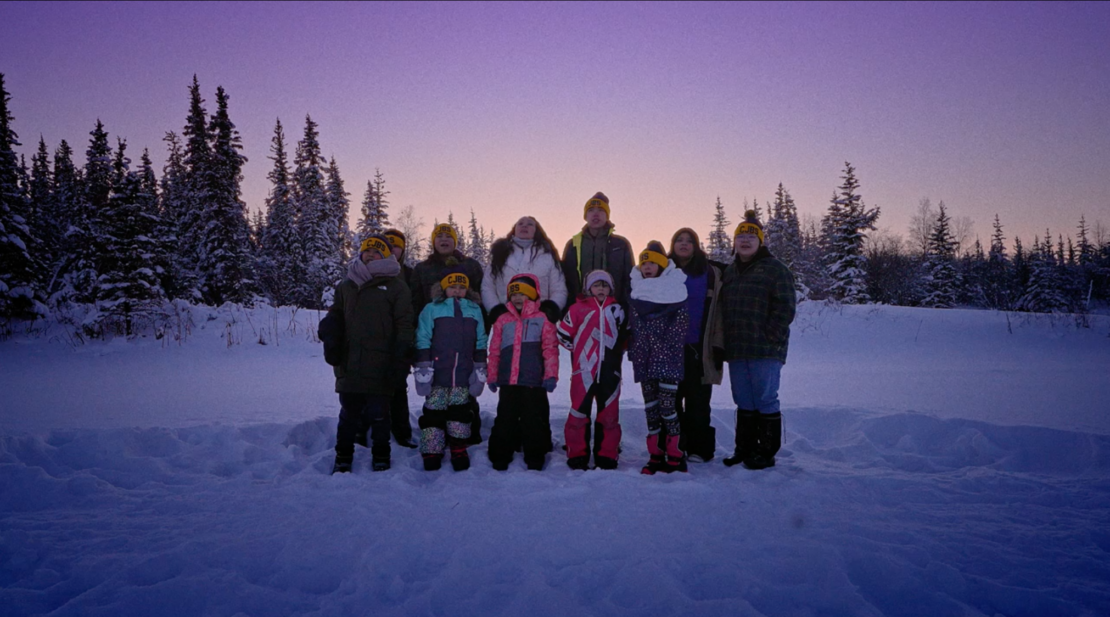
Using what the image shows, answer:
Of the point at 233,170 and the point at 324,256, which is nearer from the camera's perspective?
the point at 233,170

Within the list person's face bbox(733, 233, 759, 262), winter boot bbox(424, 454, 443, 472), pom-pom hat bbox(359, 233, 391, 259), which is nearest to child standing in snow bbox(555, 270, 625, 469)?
winter boot bbox(424, 454, 443, 472)

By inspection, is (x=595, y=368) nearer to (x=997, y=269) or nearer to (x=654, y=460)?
(x=654, y=460)

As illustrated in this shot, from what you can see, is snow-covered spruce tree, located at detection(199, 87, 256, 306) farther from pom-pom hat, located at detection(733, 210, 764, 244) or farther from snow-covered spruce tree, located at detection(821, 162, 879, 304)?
snow-covered spruce tree, located at detection(821, 162, 879, 304)

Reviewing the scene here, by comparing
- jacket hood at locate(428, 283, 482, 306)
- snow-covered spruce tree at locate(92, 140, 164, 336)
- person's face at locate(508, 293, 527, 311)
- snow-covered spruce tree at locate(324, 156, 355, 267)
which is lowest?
person's face at locate(508, 293, 527, 311)

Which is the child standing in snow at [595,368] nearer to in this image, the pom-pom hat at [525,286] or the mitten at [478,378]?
the pom-pom hat at [525,286]

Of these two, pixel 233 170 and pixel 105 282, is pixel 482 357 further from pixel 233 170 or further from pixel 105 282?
pixel 233 170

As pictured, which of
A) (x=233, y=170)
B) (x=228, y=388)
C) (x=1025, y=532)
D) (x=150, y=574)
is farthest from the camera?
(x=233, y=170)

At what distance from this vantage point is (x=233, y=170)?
24.9 meters

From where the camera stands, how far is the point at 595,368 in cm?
469

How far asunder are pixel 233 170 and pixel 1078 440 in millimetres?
30211

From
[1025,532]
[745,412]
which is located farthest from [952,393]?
[1025,532]

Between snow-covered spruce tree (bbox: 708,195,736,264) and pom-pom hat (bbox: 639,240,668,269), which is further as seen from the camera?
snow-covered spruce tree (bbox: 708,195,736,264)

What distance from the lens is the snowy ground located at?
7.79 ft

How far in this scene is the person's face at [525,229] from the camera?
205 inches
